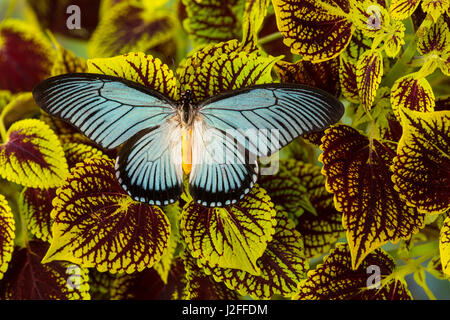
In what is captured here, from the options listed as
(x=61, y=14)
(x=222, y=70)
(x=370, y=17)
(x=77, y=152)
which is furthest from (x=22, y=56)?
(x=370, y=17)

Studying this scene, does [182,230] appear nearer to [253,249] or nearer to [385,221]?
[253,249]

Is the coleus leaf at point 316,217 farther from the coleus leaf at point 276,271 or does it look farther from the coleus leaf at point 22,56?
the coleus leaf at point 22,56

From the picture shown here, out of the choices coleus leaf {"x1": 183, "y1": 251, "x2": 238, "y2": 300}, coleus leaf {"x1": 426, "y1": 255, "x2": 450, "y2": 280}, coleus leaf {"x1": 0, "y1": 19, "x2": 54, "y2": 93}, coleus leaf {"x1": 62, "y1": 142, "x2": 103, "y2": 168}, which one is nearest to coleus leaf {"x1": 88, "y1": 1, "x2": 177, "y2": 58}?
coleus leaf {"x1": 0, "y1": 19, "x2": 54, "y2": 93}

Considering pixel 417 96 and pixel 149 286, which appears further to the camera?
pixel 149 286

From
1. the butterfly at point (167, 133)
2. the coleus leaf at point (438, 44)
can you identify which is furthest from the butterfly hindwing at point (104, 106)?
the coleus leaf at point (438, 44)

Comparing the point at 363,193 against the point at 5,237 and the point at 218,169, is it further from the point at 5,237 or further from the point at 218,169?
the point at 5,237

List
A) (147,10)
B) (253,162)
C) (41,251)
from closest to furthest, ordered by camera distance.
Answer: (253,162), (41,251), (147,10)

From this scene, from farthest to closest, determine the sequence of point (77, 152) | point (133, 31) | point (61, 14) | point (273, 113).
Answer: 1. point (61, 14)
2. point (133, 31)
3. point (77, 152)
4. point (273, 113)
